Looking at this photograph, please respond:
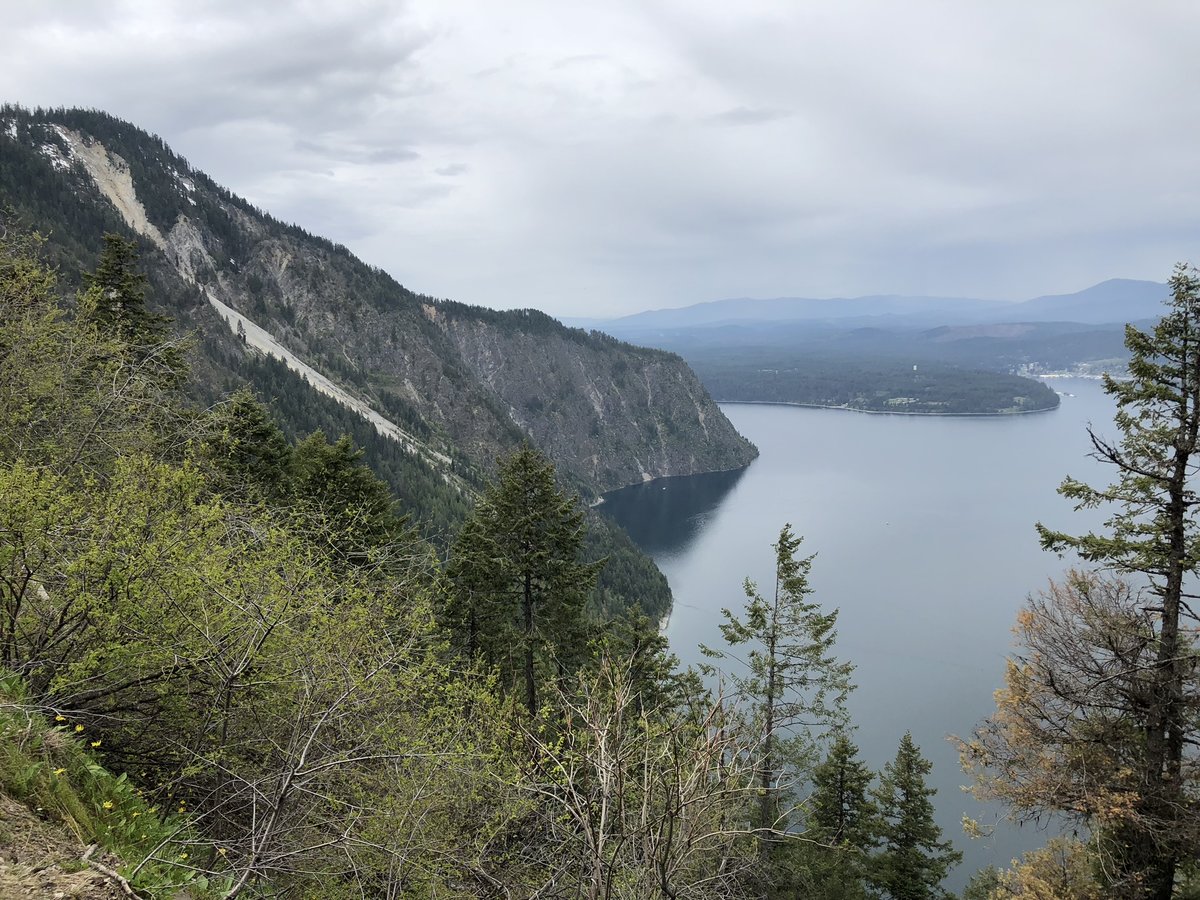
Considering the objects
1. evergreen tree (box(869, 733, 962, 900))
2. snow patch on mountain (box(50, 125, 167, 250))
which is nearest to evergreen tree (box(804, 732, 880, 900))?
evergreen tree (box(869, 733, 962, 900))

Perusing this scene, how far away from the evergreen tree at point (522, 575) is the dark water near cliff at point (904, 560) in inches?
561

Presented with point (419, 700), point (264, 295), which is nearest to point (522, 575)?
point (419, 700)

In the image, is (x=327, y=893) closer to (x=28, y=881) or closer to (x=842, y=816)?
(x=28, y=881)

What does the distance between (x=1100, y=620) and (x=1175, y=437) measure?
3.35 metres

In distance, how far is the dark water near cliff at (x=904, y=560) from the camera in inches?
2223

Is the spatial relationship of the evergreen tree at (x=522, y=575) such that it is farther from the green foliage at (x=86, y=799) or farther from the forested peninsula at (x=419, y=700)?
the green foliage at (x=86, y=799)

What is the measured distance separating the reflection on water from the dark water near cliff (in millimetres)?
649

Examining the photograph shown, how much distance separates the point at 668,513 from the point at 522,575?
470ft

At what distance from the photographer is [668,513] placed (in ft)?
534

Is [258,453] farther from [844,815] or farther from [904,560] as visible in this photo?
[904,560]

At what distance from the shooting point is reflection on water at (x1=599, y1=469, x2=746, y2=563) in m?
132

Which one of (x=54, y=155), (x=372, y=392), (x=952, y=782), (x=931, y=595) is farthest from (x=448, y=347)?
(x=952, y=782)

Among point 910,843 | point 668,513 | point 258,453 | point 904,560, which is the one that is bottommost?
point 668,513

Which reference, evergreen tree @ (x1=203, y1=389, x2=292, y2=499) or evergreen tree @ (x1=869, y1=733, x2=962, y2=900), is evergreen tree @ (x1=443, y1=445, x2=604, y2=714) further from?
evergreen tree @ (x1=869, y1=733, x2=962, y2=900)
